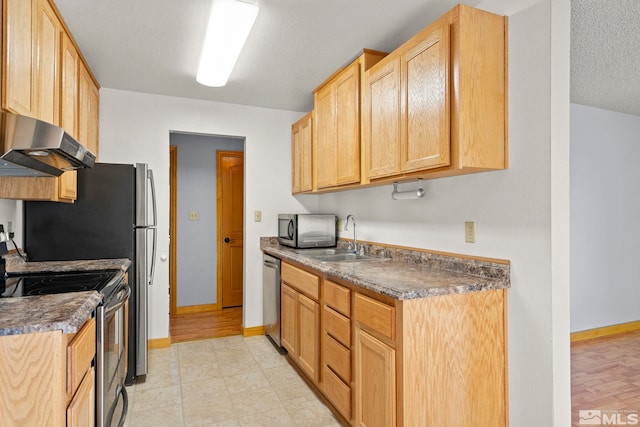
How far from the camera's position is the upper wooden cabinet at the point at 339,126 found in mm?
2541

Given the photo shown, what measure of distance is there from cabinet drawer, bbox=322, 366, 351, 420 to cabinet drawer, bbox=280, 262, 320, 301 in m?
0.49

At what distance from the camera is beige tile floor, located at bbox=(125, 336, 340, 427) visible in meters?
2.21

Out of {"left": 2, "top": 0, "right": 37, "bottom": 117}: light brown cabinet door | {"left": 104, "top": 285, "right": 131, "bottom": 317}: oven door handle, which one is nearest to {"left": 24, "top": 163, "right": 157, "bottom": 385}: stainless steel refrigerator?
{"left": 104, "top": 285, "right": 131, "bottom": 317}: oven door handle

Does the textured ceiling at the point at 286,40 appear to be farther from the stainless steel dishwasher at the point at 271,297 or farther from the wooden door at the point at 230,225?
the stainless steel dishwasher at the point at 271,297

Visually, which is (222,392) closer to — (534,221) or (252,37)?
(534,221)

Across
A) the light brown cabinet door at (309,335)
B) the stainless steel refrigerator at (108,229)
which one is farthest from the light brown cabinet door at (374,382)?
the stainless steel refrigerator at (108,229)

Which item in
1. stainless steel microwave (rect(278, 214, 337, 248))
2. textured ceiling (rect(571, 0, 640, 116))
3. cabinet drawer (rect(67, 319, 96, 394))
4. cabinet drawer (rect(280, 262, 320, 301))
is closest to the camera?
cabinet drawer (rect(67, 319, 96, 394))

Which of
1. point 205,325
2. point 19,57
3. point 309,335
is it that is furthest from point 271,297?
point 19,57

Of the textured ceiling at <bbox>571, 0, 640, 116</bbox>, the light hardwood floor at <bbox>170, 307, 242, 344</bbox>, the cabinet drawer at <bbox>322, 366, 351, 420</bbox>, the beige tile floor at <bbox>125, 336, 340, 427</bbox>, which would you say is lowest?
the beige tile floor at <bbox>125, 336, 340, 427</bbox>

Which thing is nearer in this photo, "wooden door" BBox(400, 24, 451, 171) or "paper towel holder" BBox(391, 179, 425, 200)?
"wooden door" BBox(400, 24, 451, 171)

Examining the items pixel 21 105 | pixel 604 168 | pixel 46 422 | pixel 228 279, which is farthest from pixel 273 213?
pixel 604 168

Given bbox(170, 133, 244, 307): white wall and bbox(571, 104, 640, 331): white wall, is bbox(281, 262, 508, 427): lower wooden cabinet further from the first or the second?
bbox(170, 133, 244, 307): white wall

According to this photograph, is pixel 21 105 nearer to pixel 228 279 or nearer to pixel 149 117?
pixel 149 117

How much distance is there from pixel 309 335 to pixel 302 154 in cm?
179
